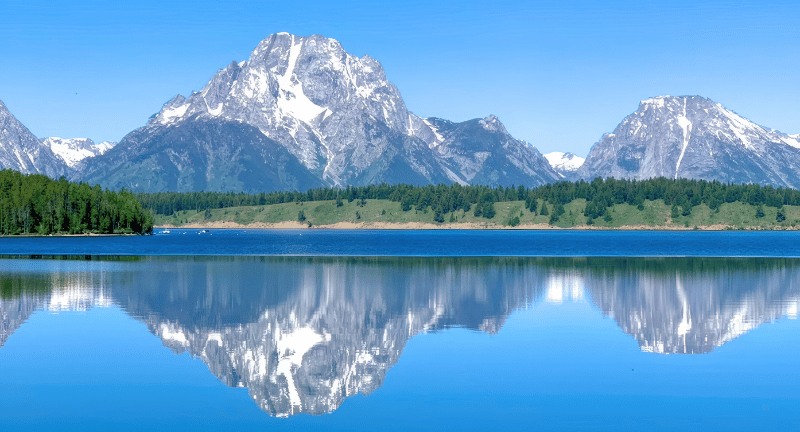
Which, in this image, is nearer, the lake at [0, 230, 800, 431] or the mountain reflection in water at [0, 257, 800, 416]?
the lake at [0, 230, 800, 431]

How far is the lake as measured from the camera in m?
33.6

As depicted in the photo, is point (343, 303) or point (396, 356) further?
point (343, 303)

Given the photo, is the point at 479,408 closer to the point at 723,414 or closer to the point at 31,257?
the point at 723,414

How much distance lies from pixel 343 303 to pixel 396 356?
82.5 feet

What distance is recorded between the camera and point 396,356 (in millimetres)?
46000

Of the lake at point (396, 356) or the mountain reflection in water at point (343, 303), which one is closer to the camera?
the lake at point (396, 356)

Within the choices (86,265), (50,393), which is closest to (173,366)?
(50,393)

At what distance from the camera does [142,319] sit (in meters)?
60.3

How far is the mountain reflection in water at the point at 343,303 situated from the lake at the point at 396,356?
20cm

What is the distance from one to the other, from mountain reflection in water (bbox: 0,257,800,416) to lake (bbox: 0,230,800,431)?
7.9 inches

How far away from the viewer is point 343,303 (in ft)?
232

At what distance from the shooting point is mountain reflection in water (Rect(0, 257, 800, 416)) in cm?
4350

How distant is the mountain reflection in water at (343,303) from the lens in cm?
4350

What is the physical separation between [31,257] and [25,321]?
9006cm
